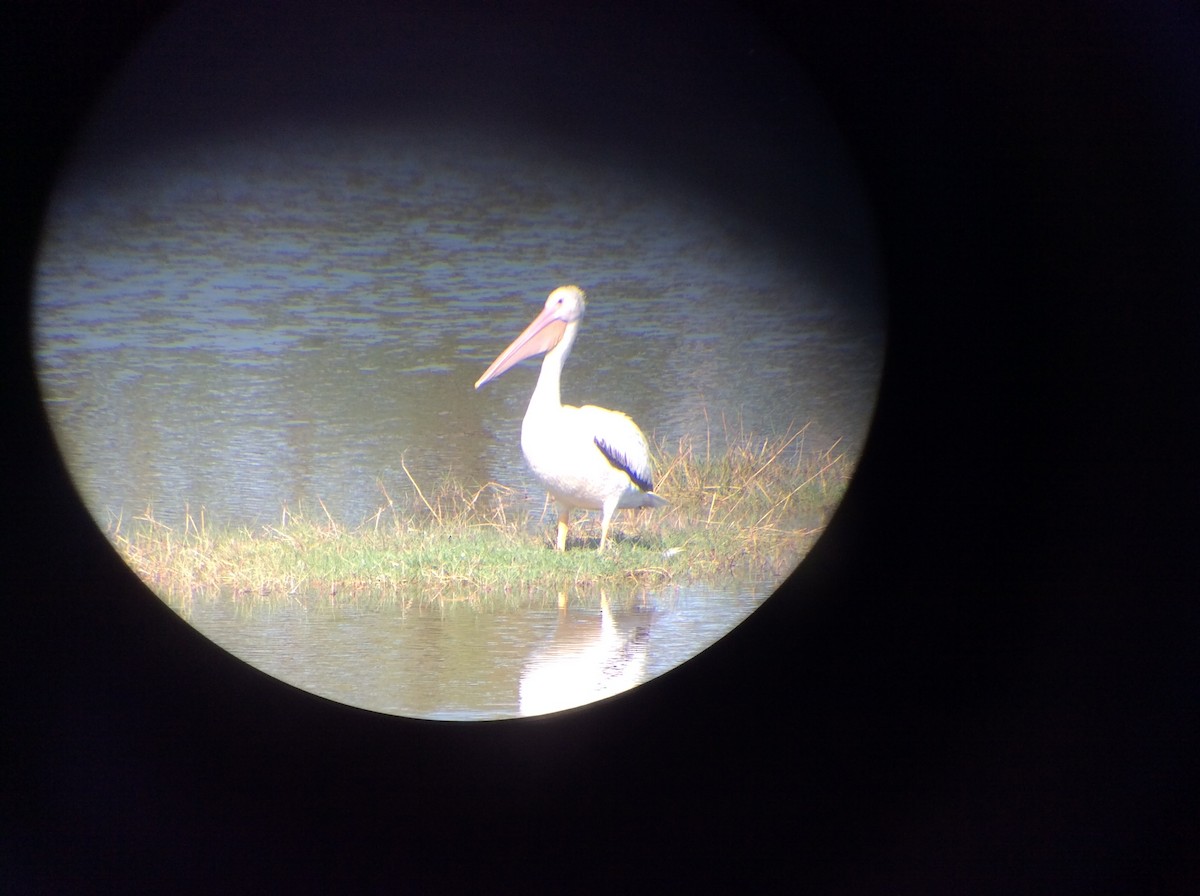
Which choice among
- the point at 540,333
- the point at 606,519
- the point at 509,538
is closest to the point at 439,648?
the point at 509,538

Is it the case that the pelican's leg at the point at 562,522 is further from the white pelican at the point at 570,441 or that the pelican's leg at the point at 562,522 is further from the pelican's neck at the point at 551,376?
the pelican's neck at the point at 551,376

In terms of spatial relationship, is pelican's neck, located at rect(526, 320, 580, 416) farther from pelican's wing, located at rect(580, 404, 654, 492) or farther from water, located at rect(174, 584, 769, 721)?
water, located at rect(174, 584, 769, 721)

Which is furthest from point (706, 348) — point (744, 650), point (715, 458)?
point (744, 650)

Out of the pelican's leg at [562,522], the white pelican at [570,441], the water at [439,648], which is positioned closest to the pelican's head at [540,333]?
the white pelican at [570,441]

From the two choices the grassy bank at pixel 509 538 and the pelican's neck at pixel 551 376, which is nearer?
the grassy bank at pixel 509 538

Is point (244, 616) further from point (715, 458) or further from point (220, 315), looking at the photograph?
point (715, 458)

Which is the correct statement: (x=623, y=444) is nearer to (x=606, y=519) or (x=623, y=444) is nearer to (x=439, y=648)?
(x=606, y=519)
